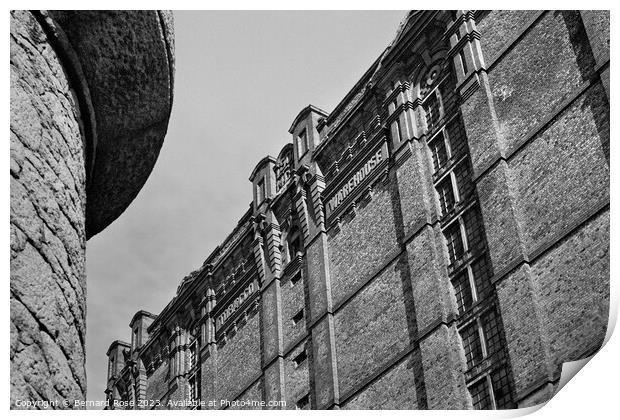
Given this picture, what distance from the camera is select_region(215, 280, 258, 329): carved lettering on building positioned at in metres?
22.1

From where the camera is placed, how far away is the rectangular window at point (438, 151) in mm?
17322

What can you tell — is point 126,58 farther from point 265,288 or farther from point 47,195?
point 265,288

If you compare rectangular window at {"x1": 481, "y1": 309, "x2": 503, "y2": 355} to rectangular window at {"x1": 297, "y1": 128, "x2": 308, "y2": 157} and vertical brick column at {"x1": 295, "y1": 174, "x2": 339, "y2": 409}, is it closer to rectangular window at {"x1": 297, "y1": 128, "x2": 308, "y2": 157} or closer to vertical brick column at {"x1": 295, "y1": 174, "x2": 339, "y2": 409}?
vertical brick column at {"x1": 295, "y1": 174, "x2": 339, "y2": 409}

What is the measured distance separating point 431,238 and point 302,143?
6.24m

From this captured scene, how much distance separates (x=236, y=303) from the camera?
894 inches

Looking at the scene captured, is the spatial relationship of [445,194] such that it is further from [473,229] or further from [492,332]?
[492,332]

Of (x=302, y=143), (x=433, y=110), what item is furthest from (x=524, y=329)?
(x=302, y=143)

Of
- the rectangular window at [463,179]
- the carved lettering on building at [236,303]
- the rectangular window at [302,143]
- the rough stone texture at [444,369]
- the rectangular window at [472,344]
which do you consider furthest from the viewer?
the carved lettering on building at [236,303]

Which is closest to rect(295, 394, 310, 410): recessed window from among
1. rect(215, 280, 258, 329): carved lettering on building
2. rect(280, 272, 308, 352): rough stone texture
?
rect(280, 272, 308, 352): rough stone texture

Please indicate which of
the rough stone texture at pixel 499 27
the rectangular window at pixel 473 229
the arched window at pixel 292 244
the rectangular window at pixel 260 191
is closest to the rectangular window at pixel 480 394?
the rectangular window at pixel 473 229

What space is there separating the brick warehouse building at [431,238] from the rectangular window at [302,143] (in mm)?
40

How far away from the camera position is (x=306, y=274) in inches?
795

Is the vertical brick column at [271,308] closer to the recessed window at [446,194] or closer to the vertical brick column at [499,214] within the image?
the recessed window at [446,194]
